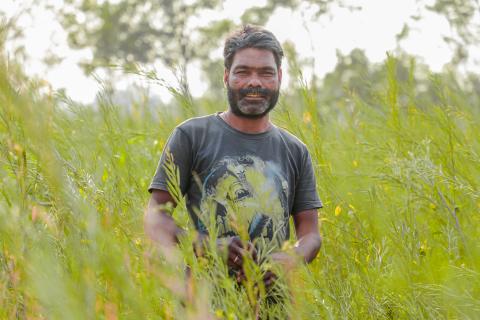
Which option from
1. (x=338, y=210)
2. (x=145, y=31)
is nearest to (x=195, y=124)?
(x=338, y=210)

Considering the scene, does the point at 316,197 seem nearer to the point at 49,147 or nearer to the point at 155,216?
the point at 155,216

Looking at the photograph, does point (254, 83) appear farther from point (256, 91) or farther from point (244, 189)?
point (244, 189)

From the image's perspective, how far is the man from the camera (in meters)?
1.98

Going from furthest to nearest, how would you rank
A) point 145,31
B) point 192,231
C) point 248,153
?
point 145,31
point 248,153
point 192,231

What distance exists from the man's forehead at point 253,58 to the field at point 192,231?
23 centimetres

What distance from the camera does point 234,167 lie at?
76.8 inches

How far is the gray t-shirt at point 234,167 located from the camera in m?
1.96

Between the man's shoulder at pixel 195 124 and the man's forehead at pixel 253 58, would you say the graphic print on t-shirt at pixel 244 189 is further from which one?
the man's forehead at pixel 253 58

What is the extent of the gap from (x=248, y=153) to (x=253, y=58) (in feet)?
1.04

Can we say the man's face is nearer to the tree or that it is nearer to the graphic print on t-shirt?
the graphic print on t-shirt

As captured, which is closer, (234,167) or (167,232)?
(167,232)

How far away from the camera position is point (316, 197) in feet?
7.27

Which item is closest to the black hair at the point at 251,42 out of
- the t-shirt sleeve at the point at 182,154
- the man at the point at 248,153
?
the man at the point at 248,153

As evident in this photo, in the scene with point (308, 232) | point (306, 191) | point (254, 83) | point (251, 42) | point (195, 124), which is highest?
point (251, 42)
